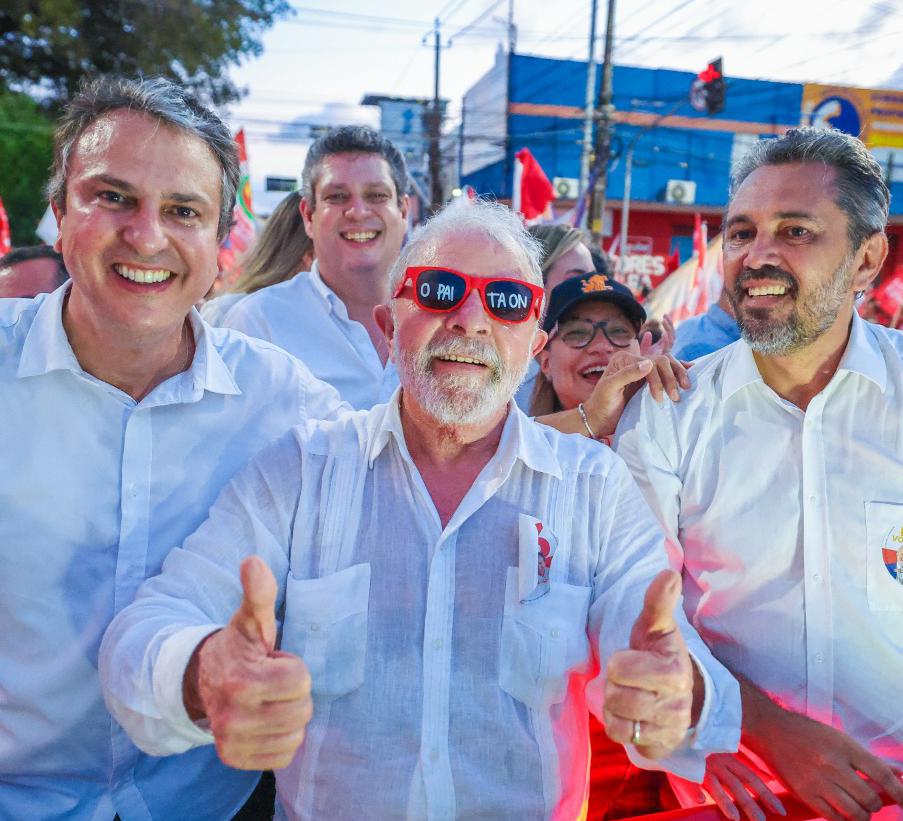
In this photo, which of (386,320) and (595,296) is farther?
(595,296)

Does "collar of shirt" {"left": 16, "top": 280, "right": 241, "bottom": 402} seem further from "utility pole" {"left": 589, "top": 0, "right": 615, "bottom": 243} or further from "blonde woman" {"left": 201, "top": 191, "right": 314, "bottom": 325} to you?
"utility pole" {"left": 589, "top": 0, "right": 615, "bottom": 243}

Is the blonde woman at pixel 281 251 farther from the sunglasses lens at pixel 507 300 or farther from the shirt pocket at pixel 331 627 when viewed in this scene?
the shirt pocket at pixel 331 627

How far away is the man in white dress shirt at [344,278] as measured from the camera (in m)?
3.63

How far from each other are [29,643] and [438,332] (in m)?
1.32

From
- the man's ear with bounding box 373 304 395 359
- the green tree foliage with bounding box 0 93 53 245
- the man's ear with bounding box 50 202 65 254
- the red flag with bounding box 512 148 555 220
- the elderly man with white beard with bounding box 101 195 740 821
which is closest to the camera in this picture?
the elderly man with white beard with bounding box 101 195 740 821

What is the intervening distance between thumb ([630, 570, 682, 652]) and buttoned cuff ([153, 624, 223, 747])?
839 mm

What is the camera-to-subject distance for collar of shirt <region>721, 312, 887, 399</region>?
2406mm

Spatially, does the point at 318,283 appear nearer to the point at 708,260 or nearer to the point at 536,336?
the point at 536,336

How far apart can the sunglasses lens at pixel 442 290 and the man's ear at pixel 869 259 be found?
1325 millimetres

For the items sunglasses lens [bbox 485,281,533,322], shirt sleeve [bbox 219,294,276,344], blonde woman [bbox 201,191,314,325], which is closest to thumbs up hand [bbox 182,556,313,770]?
sunglasses lens [bbox 485,281,533,322]

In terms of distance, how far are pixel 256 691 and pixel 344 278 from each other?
275 cm

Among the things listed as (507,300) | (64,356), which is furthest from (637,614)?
(64,356)

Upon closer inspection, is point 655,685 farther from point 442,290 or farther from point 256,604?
point 442,290

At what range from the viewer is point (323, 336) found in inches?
145
